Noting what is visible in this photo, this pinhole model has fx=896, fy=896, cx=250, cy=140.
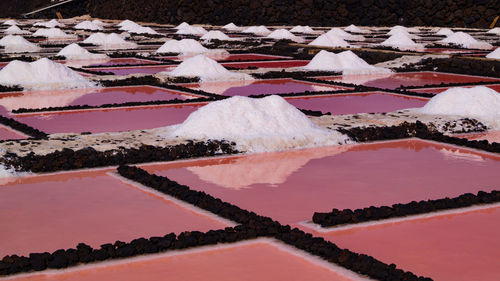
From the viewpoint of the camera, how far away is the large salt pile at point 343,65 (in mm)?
9469

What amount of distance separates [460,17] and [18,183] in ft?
57.0

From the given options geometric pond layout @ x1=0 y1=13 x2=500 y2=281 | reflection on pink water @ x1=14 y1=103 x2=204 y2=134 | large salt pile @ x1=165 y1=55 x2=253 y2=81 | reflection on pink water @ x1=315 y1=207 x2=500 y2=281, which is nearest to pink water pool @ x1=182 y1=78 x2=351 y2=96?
geometric pond layout @ x1=0 y1=13 x2=500 y2=281

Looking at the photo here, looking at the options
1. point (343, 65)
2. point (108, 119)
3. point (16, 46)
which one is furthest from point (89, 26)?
point (108, 119)

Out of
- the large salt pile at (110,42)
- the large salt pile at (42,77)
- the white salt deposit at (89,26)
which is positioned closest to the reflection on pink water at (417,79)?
the large salt pile at (42,77)

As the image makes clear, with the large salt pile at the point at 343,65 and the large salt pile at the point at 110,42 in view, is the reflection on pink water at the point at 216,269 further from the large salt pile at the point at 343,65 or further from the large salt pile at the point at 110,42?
the large salt pile at the point at 110,42

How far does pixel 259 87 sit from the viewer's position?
8.09 m

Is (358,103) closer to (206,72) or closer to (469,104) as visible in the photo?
(469,104)

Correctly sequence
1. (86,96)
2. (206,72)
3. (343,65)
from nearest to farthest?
(86,96)
(206,72)
(343,65)

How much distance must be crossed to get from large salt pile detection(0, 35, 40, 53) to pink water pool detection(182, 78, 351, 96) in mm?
5459

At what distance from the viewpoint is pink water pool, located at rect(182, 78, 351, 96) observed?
25.1 ft

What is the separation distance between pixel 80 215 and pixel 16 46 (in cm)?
1040

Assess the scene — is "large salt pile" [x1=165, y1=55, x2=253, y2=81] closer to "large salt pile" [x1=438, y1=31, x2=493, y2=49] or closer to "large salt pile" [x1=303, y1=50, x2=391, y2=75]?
"large salt pile" [x1=303, y1=50, x2=391, y2=75]

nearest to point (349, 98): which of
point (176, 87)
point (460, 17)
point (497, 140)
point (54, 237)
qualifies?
point (176, 87)

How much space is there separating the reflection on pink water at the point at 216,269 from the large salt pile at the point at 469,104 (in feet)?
10.0
